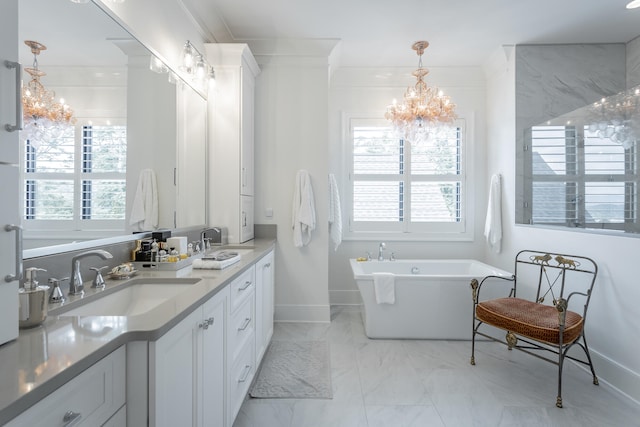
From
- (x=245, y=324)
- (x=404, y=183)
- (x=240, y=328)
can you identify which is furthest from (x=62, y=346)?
(x=404, y=183)

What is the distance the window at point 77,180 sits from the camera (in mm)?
1177

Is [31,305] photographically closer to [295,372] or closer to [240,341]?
[240,341]

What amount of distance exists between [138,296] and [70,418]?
2.79 ft

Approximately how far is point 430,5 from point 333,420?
3.12m

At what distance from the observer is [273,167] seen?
3.35 meters

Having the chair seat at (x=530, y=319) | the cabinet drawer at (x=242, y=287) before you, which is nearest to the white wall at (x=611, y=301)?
the chair seat at (x=530, y=319)

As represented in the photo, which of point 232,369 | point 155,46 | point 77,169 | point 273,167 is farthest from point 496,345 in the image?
point 155,46

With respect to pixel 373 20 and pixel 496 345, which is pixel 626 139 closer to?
pixel 496 345

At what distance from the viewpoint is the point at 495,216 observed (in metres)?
3.57

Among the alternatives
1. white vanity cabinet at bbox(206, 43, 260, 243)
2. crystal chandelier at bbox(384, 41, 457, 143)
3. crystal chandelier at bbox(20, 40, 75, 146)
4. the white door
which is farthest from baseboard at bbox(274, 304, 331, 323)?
the white door

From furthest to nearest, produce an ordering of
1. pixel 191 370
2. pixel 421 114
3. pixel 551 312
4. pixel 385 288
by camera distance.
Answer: pixel 421 114, pixel 385 288, pixel 551 312, pixel 191 370

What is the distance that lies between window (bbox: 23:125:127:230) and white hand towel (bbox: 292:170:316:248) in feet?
5.76

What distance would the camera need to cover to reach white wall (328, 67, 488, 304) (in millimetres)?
3930

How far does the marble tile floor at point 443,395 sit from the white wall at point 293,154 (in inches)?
29.1
